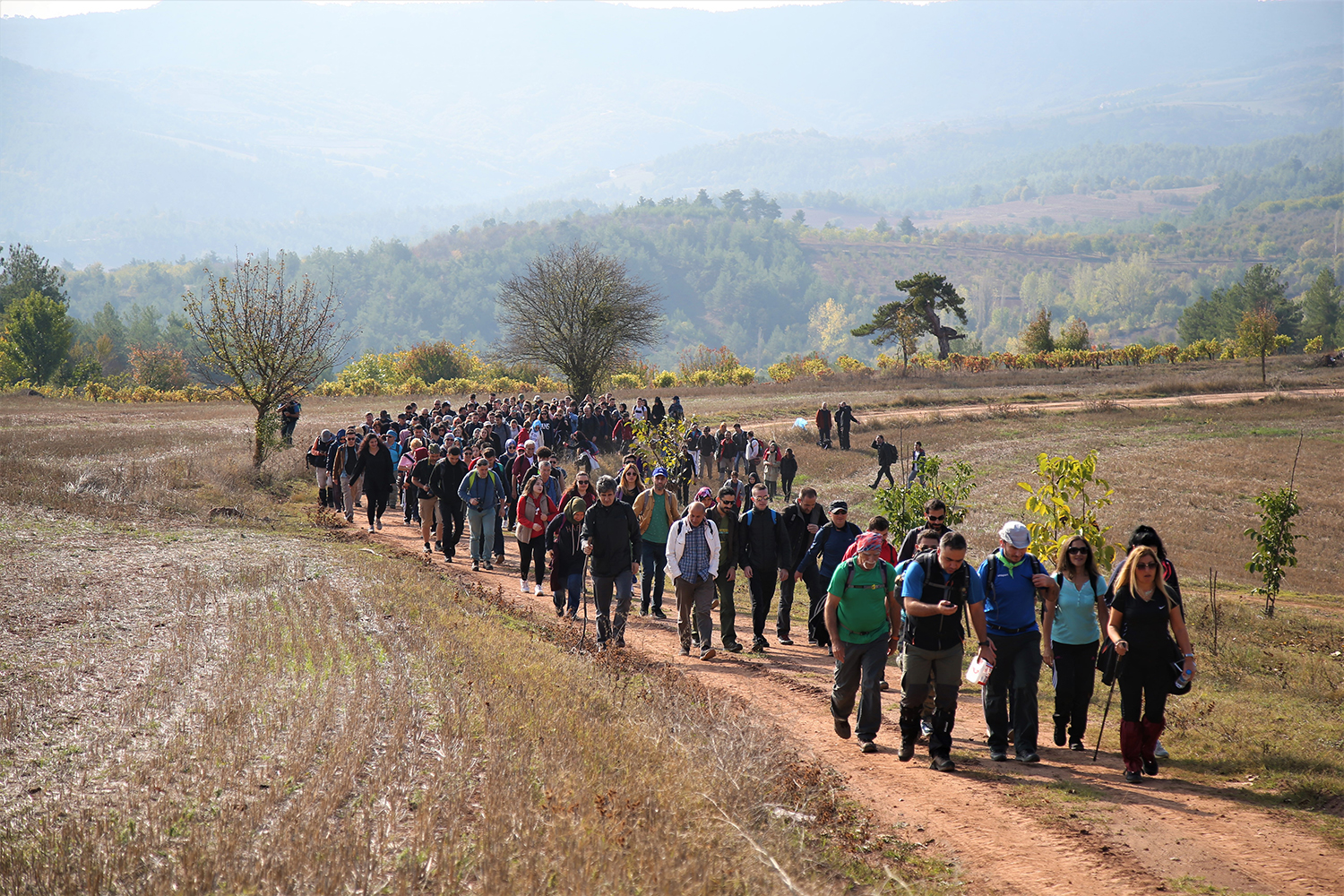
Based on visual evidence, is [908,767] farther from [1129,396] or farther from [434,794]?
[1129,396]

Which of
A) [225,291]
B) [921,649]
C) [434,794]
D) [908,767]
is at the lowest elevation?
[908,767]

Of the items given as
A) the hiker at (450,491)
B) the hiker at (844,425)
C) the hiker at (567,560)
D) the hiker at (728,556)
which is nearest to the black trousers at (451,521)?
the hiker at (450,491)

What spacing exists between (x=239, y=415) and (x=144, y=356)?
1346 inches

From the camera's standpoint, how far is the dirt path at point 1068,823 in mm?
4965

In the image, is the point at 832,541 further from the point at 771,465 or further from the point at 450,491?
the point at 771,465

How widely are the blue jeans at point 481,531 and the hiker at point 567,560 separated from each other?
9.81ft

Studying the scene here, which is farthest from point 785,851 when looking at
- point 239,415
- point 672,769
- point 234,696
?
point 239,415

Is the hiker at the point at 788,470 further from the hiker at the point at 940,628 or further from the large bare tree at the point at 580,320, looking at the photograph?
the hiker at the point at 940,628

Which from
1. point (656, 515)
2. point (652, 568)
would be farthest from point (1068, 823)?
point (652, 568)

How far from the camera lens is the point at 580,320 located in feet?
130

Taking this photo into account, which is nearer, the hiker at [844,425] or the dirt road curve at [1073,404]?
the hiker at [844,425]

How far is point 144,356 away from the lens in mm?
65125

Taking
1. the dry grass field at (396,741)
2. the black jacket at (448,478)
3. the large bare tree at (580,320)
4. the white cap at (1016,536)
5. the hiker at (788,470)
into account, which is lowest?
the dry grass field at (396,741)

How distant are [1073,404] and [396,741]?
4056cm
